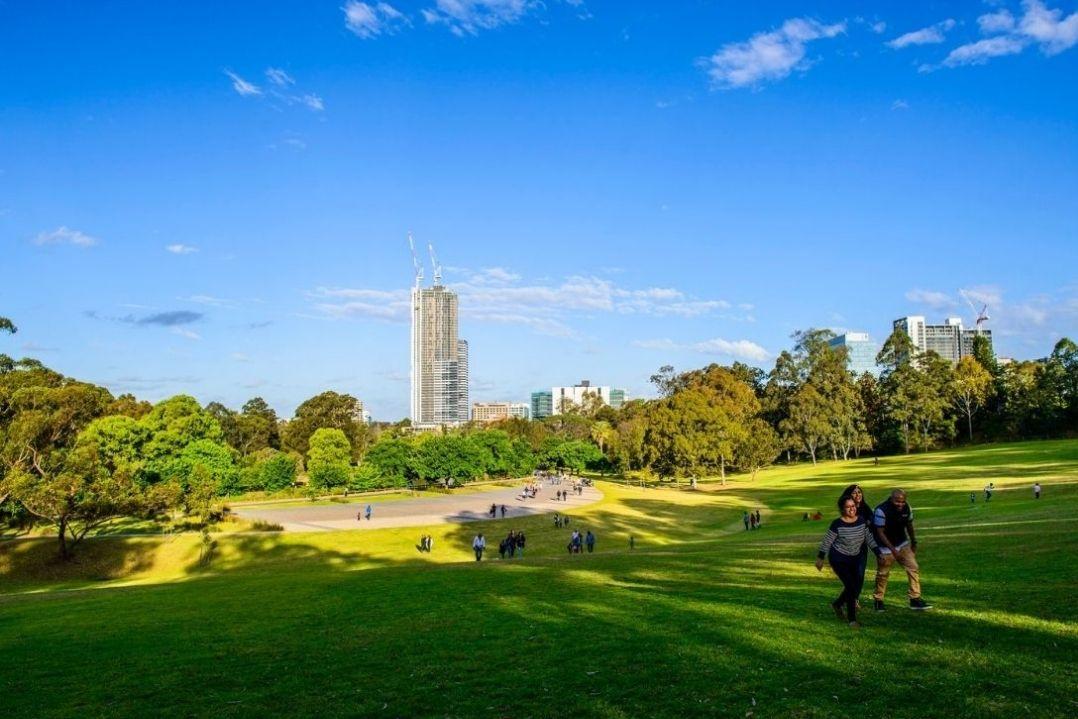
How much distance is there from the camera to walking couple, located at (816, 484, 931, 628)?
32.2ft

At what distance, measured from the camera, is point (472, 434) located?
107 meters

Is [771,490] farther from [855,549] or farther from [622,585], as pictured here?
[855,549]

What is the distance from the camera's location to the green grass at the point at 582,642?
7.99 metres

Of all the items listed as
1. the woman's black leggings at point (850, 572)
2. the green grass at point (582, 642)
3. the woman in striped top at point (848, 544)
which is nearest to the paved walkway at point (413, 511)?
the green grass at point (582, 642)

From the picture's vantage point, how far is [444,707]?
8.55 meters

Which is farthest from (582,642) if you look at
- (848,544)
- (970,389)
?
(970,389)

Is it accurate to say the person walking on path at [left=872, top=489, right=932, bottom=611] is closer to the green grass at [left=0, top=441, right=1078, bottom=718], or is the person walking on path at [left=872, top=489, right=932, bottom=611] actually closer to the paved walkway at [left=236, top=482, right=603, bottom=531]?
the green grass at [left=0, top=441, right=1078, bottom=718]

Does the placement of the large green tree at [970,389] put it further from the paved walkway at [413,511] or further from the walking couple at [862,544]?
the walking couple at [862,544]

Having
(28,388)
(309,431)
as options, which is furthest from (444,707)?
(309,431)

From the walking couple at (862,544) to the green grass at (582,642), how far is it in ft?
1.39

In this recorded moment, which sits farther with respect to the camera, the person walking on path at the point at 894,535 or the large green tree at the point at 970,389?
the large green tree at the point at 970,389

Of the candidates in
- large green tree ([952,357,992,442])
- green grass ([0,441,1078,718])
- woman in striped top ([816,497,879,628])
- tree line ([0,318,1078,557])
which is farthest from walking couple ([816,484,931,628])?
large green tree ([952,357,992,442])

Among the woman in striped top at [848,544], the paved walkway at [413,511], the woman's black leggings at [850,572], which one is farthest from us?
the paved walkway at [413,511]

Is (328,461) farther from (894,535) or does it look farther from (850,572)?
(850,572)
